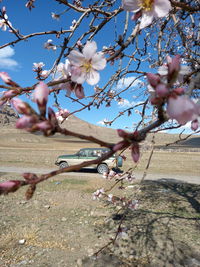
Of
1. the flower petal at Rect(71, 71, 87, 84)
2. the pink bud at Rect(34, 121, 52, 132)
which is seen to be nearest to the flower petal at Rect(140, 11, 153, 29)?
the flower petal at Rect(71, 71, 87, 84)

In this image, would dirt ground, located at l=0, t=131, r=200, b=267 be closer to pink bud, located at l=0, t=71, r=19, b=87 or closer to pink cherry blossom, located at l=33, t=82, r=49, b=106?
pink bud, located at l=0, t=71, r=19, b=87

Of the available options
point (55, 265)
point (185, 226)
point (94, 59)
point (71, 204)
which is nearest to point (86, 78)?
point (94, 59)

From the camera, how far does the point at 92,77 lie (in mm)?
952

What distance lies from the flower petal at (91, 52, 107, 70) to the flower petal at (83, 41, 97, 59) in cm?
2

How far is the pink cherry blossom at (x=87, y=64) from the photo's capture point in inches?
35.4

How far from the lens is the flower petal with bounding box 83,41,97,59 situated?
Result: 0.91m

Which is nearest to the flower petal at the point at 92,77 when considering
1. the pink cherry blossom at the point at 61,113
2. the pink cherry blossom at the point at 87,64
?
the pink cherry blossom at the point at 87,64

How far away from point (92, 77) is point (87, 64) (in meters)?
0.06

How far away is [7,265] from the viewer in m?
3.51

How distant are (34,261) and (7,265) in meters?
0.41

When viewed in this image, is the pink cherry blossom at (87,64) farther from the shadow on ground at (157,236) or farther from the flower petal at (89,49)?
the shadow on ground at (157,236)

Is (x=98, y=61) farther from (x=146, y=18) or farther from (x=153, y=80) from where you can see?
(x=153, y=80)

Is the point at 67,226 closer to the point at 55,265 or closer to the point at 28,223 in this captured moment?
the point at 28,223

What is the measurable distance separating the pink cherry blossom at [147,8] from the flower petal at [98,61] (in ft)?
0.75
